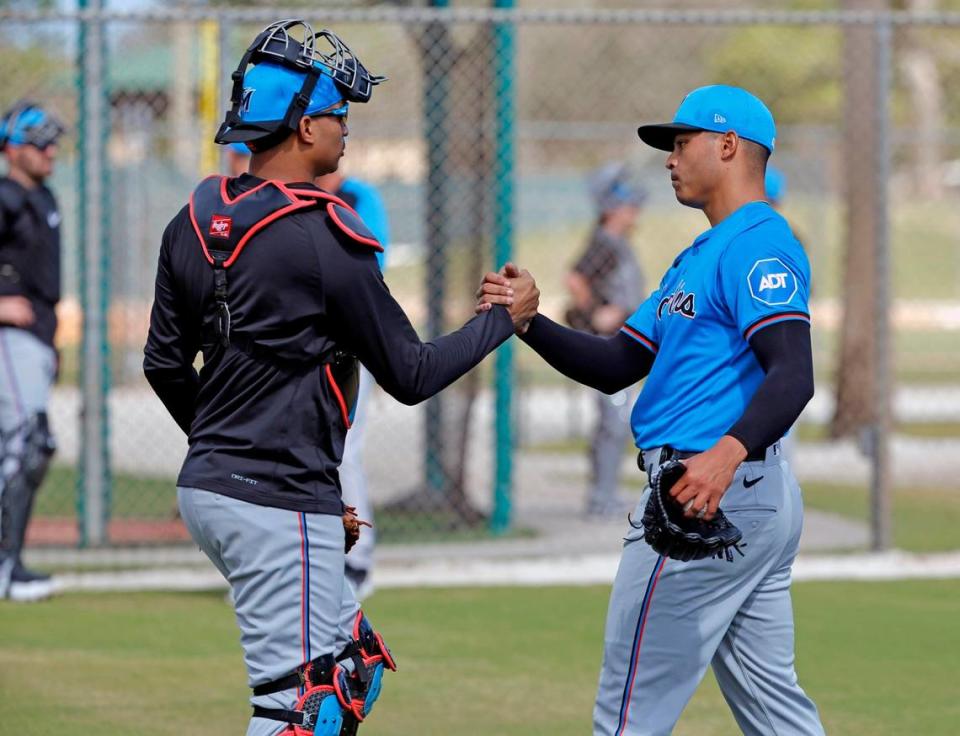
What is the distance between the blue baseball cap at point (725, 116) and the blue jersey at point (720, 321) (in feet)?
0.64

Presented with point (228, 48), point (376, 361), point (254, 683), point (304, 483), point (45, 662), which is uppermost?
point (228, 48)

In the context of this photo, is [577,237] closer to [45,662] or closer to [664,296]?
[45,662]

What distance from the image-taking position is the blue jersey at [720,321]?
4004mm

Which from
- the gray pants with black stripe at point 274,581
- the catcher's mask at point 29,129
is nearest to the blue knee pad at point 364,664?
the gray pants with black stripe at point 274,581

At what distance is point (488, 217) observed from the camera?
1012 centimetres

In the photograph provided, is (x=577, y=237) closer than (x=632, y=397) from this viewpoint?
No


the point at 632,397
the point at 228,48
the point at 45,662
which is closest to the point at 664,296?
the point at 45,662

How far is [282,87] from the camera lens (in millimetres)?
3998

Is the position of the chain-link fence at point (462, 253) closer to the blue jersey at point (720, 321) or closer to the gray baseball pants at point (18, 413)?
the gray baseball pants at point (18, 413)

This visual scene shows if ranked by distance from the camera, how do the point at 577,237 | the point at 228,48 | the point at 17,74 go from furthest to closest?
the point at 577,237, the point at 17,74, the point at 228,48

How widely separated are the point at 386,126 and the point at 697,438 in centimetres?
1219

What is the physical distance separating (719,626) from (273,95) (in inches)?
68.7

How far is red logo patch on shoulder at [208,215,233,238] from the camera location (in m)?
3.91

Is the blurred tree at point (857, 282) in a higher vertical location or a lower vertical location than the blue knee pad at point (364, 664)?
higher
